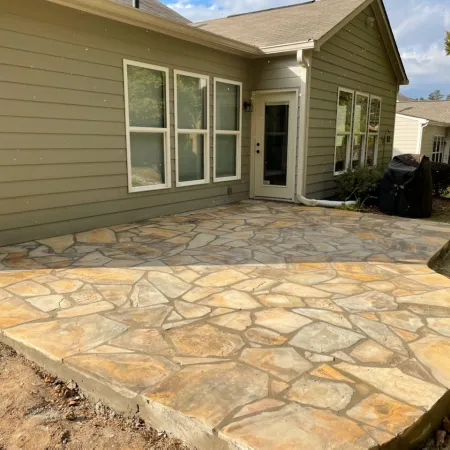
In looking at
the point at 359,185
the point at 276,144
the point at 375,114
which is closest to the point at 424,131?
the point at 375,114

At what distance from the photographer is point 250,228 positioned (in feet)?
18.1

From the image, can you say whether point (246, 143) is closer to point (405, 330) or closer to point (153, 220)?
point (153, 220)

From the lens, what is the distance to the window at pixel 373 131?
9.84m

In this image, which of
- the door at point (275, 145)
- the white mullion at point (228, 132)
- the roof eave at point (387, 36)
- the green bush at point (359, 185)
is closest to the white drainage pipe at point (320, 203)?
the door at point (275, 145)

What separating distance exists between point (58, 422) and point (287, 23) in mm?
8220

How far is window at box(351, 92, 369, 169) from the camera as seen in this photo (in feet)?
30.0

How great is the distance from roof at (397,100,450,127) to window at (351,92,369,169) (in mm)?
10550

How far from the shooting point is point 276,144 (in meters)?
7.70

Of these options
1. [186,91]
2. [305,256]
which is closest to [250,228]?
[305,256]

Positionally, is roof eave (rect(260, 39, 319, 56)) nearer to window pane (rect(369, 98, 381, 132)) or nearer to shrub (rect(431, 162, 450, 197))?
window pane (rect(369, 98, 381, 132))

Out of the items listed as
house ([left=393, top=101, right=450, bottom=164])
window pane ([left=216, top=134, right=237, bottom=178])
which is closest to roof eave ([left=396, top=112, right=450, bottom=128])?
house ([left=393, top=101, right=450, bottom=164])

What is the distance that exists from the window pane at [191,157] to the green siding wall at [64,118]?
0.83m

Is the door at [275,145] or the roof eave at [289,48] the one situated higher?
the roof eave at [289,48]

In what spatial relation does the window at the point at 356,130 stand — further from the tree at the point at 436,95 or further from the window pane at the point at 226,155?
the tree at the point at 436,95
